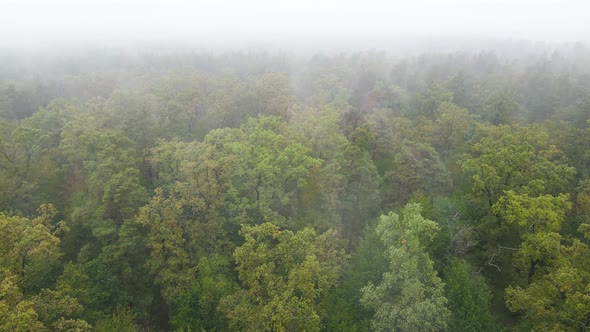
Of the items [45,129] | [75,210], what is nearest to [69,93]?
[45,129]

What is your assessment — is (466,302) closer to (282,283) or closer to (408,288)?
(408,288)

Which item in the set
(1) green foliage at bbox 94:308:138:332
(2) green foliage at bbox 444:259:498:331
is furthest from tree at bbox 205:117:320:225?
(2) green foliage at bbox 444:259:498:331

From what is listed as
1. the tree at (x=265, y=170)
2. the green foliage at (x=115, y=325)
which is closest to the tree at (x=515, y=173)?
the tree at (x=265, y=170)

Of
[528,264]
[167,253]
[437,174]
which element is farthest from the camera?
[437,174]

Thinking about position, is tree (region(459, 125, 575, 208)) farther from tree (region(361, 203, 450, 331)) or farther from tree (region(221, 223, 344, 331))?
tree (region(221, 223, 344, 331))

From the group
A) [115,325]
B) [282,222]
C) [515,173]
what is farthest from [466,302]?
[115,325]

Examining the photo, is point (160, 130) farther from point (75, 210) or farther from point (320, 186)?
point (320, 186)
